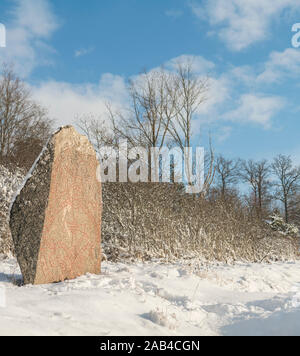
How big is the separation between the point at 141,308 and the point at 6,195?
561 centimetres

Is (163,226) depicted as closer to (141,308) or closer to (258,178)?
(141,308)

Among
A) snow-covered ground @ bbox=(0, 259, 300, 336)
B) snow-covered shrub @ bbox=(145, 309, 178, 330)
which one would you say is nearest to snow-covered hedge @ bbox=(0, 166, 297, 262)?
snow-covered ground @ bbox=(0, 259, 300, 336)

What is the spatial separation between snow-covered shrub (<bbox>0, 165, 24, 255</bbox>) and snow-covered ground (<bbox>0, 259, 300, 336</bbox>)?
2.35 m

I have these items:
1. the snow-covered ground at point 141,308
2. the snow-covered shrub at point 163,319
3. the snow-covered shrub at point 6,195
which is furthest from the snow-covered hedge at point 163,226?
the snow-covered shrub at point 163,319

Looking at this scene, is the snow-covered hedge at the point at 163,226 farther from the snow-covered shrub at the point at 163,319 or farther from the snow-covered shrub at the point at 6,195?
the snow-covered shrub at the point at 163,319

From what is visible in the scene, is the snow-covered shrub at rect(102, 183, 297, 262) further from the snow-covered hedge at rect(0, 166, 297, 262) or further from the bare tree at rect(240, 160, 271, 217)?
the bare tree at rect(240, 160, 271, 217)

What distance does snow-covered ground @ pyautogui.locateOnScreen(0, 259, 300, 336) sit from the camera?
2416mm

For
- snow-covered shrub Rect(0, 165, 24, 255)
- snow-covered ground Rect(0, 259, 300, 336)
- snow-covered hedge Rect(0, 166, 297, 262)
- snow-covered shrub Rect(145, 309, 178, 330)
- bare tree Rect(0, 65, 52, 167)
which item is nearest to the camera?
snow-covered ground Rect(0, 259, 300, 336)

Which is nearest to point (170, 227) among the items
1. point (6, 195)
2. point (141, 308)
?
point (6, 195)

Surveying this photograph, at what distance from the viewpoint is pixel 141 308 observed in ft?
9.92

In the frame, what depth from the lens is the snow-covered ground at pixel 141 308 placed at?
2.42 m

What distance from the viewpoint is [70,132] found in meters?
4.38
